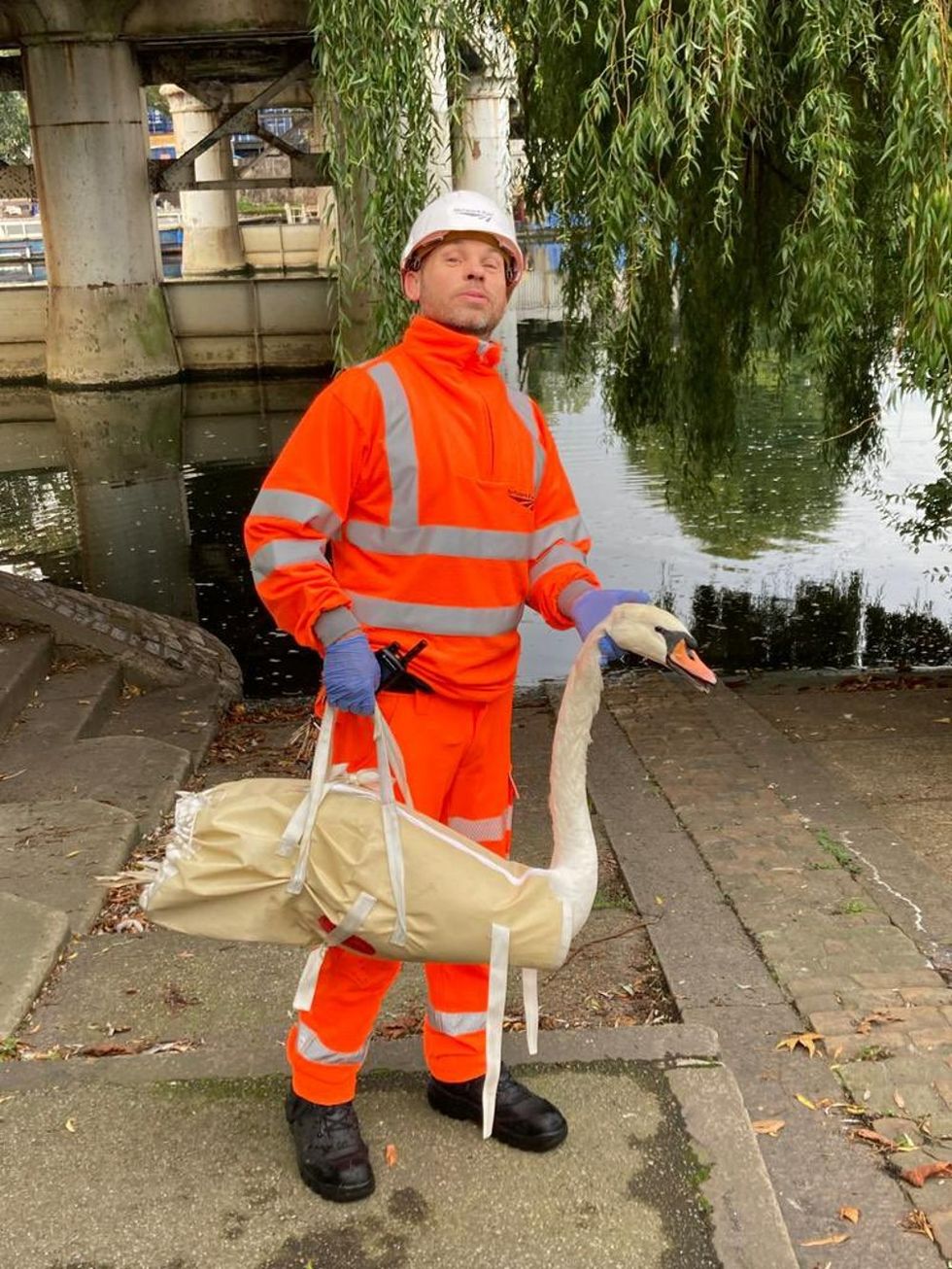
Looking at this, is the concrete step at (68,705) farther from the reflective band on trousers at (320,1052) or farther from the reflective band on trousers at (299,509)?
the reflective band on trousers at (299,509)

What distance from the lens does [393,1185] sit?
2943 mm

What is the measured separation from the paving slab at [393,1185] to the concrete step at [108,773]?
2469mm

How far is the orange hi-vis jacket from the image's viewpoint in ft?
9.41

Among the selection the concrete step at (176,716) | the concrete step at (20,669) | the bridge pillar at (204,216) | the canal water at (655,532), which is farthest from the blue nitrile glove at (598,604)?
the bridge pillar at (204,216)

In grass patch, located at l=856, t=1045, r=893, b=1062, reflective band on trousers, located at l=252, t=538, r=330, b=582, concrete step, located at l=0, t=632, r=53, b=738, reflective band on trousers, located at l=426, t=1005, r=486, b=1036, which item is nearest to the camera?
reflective band on trousers, located at l=252, t=538, r=330, b=582

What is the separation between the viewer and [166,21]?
73.6 feet

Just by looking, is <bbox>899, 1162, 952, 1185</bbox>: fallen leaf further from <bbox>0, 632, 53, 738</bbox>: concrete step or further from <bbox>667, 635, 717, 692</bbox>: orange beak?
<bbox>0, 632, 53, 738</bbox>: concrete step

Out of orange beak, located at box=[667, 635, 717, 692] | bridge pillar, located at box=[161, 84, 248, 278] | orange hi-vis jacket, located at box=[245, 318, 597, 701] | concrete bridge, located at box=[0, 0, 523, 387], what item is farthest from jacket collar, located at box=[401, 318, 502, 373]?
bridge pillar, located at box=[161, 84, 248, 278]

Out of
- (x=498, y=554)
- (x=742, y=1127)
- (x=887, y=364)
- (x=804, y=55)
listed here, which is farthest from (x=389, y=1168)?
(x=887, y=364)

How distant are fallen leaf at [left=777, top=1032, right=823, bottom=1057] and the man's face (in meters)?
2.15

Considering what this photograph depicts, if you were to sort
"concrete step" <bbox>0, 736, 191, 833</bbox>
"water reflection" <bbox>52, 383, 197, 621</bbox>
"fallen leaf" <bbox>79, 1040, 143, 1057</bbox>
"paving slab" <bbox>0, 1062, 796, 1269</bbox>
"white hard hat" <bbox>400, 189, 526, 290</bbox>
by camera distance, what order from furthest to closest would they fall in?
"water reflection" <bbox>52, 383, 197, 621</bbox>, "concrete step" <bbox>0, 736, 191, 833</bbox>, "fallen leaf" <bbox>79, 1040, 143, 1057</bbox>, "white hard hat" <bbox>400, 189, 526, 290</bbox>, "paving slab" <bbox>0, 1062, 796, 1269</bbox>

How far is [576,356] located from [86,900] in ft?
15.9

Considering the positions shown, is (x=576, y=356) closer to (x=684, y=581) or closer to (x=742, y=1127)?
(x=684, y=581)

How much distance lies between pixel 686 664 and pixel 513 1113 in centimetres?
117
